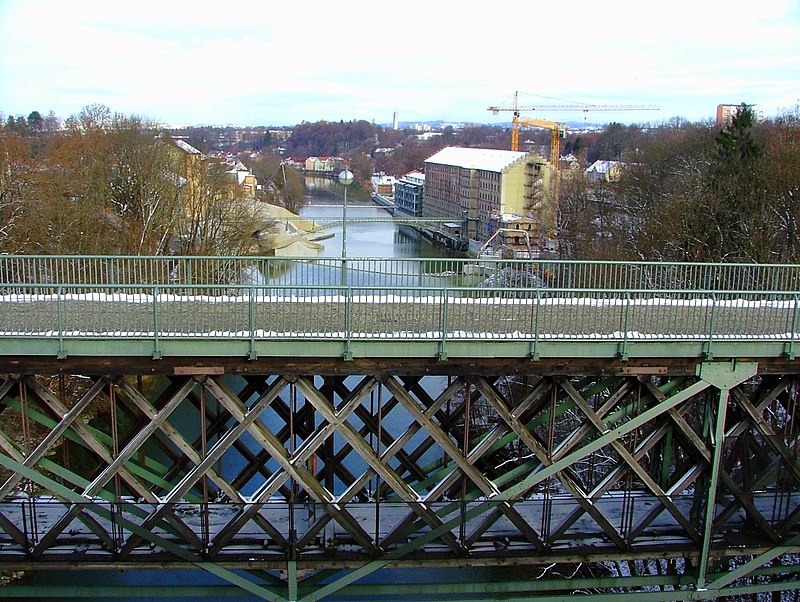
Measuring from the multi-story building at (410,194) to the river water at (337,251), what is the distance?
2736 mm

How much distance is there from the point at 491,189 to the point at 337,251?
1902cm

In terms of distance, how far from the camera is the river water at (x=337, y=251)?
1471 cm

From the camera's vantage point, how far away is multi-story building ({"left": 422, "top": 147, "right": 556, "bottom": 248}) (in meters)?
69.4

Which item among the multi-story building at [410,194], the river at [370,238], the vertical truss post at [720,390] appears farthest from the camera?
the multi-story building at [410,194]

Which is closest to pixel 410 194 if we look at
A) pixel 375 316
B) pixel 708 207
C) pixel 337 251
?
pixel 337 251

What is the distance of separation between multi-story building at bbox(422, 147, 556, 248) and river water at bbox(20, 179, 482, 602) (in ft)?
17.0

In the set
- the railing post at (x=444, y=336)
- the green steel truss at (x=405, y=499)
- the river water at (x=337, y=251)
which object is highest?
the railing post at (x=444, y=336)

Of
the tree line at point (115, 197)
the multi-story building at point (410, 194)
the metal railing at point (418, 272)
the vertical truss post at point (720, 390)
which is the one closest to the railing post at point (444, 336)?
the metal railing at point (418, 272)

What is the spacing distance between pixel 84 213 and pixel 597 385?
20.0 metres

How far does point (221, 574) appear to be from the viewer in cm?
955

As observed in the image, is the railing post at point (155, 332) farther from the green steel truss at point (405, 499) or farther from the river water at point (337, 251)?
the river water at point (337, 251)

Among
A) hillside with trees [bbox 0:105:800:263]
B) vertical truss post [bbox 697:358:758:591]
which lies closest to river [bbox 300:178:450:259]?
hillside with trees [bbox 0:105:800:263]

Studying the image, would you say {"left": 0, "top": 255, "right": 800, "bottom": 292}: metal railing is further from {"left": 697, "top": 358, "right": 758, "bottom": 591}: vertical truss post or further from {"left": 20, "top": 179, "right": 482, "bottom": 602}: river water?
{"left": 20, "top": 179, "right": 482, "bottom": 602}: river water

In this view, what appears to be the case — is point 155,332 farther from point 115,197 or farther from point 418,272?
point 115,197
